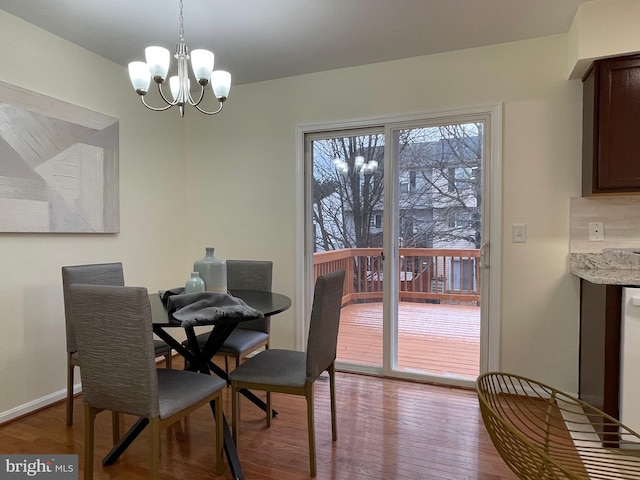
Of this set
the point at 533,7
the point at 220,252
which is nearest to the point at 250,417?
the point at 220,252

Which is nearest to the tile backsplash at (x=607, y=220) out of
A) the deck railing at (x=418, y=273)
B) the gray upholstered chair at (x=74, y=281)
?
the deck railing at (x=418, y=273)

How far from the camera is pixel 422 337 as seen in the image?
10.5ft

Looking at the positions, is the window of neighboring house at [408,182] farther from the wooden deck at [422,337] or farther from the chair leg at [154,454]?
the chair leg at [154,454]

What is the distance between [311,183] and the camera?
3.46 metres

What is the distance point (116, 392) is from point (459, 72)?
113 inches

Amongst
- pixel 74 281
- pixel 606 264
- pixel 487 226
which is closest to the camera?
pixel 74 281

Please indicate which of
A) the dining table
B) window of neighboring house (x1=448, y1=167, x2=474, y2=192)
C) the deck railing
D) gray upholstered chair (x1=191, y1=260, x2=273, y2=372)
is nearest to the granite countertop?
the deck railing

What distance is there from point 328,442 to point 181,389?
2.93 ft

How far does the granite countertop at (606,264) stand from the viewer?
2.31 metres

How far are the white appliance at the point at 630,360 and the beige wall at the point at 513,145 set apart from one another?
2.32 ft

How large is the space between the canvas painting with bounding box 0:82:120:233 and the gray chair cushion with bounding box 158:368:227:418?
1.42 meters

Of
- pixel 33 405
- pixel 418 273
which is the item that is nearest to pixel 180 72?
pixel 418 273

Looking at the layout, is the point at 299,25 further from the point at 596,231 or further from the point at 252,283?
the point at 596,231

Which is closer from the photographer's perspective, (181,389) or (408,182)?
(181,389)
